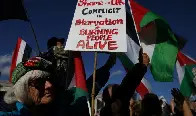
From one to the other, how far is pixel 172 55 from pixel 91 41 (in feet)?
7.14

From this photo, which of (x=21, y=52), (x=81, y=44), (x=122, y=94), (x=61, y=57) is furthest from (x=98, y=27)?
(x=21, y=52)

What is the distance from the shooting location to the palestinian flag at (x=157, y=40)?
6.26 meters

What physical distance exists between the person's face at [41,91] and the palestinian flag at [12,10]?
3289 mm

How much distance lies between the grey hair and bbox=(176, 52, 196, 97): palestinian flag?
4867mm

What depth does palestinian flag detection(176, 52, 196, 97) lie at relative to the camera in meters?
6.74

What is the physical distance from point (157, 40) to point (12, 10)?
2.90 meters

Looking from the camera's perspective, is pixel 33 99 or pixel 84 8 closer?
pixel 33 99

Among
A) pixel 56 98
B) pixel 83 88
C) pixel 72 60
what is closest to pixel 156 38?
pixel 72 60

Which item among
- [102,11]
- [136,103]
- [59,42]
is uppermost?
[102,11]

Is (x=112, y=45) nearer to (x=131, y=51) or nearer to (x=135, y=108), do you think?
(x=135, y=108)

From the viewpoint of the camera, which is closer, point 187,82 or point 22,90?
point 22,90

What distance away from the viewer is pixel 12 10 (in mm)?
5477

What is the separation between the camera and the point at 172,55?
6352 mm

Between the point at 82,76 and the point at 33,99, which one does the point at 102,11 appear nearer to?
the point at 82,76
